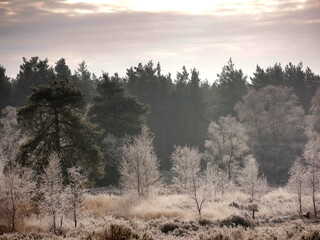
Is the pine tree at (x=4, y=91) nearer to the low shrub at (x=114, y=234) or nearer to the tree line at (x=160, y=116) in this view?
the tree line at (x=160, y=116)

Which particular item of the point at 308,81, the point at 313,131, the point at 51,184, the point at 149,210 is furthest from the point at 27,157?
the point at 308,81

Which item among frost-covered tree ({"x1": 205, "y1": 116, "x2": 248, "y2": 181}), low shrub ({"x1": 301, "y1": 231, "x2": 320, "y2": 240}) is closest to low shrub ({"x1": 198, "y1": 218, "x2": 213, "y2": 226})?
low shrub ({"x1": 301, "y1": 231, "x2": 320, "y2": 240})

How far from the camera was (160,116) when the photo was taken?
68.9 meters

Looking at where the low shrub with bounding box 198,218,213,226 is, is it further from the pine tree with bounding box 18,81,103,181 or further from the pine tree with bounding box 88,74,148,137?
the pine tree with bounding box 88,74,148,137

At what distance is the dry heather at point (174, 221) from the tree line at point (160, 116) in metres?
3.96

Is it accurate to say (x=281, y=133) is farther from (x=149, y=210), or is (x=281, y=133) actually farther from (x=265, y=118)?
(x=149, y=210)

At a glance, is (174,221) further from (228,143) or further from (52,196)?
(228,143)

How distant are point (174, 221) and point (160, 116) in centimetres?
4752

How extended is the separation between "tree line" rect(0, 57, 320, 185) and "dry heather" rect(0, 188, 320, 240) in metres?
3.96

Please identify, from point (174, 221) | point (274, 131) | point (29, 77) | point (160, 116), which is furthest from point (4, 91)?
point (174, 221)

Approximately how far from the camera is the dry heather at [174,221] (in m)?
15.7

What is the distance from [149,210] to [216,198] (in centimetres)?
1011

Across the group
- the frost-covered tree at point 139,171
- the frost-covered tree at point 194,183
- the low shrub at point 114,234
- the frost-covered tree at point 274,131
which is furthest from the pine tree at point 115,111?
the low shrub at point 114,234

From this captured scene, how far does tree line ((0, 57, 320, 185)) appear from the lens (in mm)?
28281
